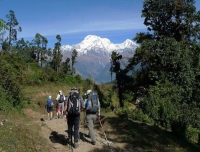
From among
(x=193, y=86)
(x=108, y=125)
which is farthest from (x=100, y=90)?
(x=108, y=125)

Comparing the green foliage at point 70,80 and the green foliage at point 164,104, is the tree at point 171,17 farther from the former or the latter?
the green foliage at point 70,80

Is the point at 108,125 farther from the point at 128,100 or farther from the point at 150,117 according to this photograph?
the point at 128,100

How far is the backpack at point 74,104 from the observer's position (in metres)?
8.68

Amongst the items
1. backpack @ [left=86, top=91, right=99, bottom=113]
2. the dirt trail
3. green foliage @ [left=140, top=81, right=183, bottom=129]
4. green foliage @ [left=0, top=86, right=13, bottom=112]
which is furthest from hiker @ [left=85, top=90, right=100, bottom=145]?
green foliage @ [left=0, top=86, right=13, bottom=112]

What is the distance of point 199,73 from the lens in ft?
76.9

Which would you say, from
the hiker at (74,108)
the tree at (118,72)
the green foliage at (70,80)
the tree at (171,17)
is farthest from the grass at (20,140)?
the green foliage at (70,80)

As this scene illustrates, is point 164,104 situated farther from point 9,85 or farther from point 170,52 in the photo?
point 9,85

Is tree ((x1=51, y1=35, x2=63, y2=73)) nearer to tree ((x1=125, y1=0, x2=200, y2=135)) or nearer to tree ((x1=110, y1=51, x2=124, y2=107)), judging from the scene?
tree ((x1=110, y1=51, x2=124, y2=107))

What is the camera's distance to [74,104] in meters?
8.70

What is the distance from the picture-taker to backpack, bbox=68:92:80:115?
8.68 metres

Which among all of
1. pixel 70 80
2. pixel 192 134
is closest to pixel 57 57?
pixel 70 80

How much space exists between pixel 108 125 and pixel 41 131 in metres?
3.73

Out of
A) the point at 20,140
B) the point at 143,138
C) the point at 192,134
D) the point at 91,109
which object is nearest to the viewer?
the point at 20,140

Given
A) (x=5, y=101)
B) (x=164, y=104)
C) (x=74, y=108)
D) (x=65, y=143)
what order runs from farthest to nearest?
(x=5, y=101) → (x=164, y=104) → (x=65, y=143) → (x=74, y=108)
